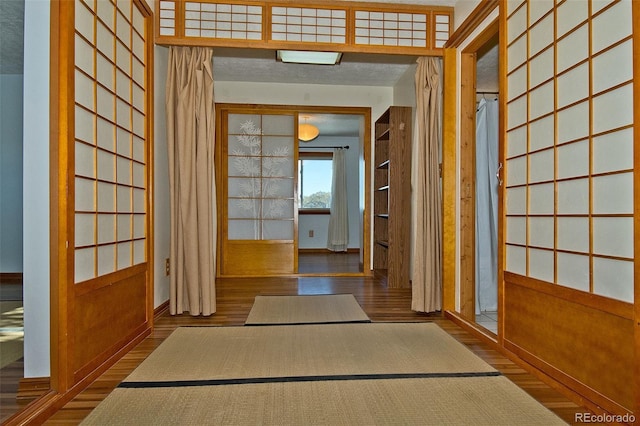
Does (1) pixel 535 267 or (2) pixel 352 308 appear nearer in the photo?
(1) pixel 535 267

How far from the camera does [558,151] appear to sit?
6.23 ft

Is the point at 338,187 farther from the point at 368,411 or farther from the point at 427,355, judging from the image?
the point at 368,411

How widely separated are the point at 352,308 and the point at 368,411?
5.83 feet

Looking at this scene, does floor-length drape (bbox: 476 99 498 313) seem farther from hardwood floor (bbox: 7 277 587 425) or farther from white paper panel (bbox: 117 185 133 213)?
white paper panel (bbox: 117 185 133 213)

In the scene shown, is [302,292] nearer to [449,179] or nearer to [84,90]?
[449,179]

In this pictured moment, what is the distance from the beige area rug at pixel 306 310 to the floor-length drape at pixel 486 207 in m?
1.15

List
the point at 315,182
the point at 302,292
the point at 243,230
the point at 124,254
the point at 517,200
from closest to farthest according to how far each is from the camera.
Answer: the point at 517,200
the point at 124,254
the point at 302,292
the point at 243,230
the point at 315,182

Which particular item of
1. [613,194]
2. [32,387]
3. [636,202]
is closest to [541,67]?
[613,194]

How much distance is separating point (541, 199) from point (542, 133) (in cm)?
32

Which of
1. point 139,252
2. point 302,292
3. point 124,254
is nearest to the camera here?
point 124,254

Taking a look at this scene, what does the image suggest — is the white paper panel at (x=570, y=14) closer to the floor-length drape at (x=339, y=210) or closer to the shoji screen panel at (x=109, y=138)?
the shoji screen panel at (x=109, y=138)

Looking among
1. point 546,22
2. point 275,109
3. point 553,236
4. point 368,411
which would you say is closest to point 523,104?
point 546,22

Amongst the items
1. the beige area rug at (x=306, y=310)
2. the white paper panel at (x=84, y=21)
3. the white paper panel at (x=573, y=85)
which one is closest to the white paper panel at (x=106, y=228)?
the white paper panel at (x=84, y=21)

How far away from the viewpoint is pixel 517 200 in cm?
226
